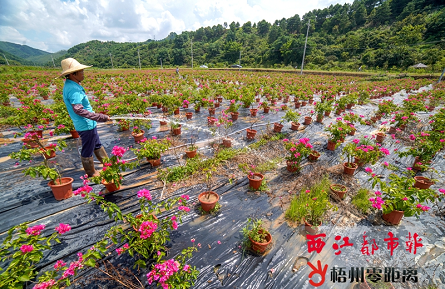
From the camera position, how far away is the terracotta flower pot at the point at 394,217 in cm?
339

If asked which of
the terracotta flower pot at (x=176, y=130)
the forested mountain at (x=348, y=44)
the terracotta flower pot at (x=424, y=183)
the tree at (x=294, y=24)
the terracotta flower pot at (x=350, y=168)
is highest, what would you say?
the tree at (x=294, y=24)

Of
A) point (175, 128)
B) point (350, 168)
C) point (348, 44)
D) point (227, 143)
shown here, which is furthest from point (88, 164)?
point (348, 44)

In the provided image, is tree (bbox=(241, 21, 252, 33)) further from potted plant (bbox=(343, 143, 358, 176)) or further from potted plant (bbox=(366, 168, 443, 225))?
potted plant (bbox=(366, 168, 443, 225))

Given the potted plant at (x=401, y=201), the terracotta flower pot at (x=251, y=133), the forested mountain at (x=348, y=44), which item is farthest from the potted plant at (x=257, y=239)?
the forested mountain at (x=348, y=44)

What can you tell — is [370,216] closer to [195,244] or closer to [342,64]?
[195,244]

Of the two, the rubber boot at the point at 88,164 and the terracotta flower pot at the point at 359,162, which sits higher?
the rubber boot at the point at 88,164

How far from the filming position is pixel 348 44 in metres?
43.4

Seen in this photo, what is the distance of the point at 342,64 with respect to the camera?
37.2m

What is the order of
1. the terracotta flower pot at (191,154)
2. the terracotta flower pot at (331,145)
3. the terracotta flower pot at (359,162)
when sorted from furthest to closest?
the terracotta flower pot at (331,145)
the terracotta flower pot at (191,154)
the terracotta flower pot at (359,162)

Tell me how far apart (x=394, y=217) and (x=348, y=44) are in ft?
176

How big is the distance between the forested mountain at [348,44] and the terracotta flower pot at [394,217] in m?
34.4

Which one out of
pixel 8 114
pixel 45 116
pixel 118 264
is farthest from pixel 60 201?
pixel 8 114

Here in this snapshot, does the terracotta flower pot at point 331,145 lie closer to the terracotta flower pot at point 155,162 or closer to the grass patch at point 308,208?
the grass patch at point 308,208

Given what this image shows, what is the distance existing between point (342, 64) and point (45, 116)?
149ft
